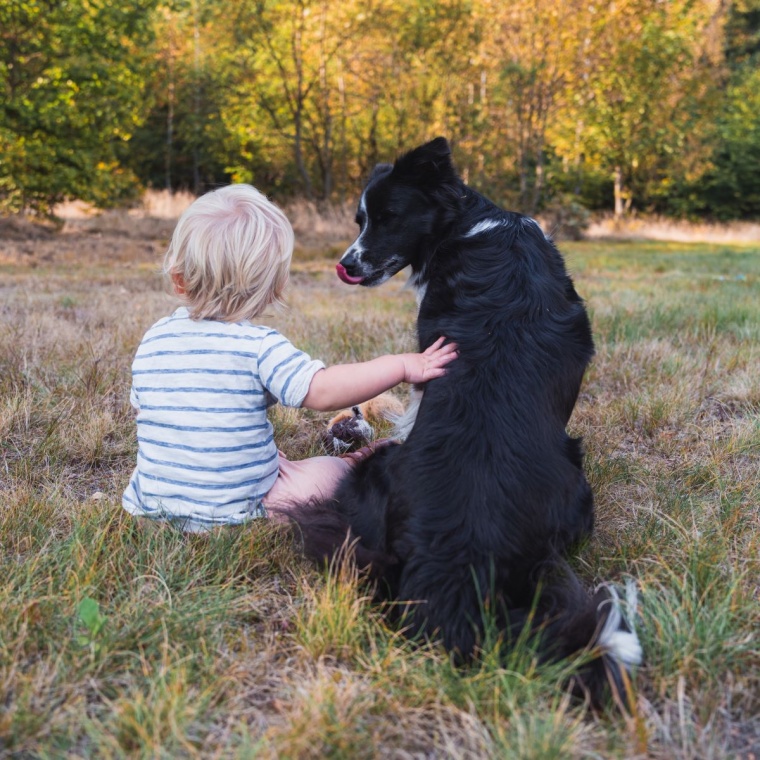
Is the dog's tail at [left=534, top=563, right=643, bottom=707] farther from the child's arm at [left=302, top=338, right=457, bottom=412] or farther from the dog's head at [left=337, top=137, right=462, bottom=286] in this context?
the dog's head at [left=337, top=137, right=462, bottom=286]

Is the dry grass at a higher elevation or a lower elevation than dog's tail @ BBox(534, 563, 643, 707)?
lower

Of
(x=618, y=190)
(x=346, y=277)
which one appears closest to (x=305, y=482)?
Result: (x=346, y=277)

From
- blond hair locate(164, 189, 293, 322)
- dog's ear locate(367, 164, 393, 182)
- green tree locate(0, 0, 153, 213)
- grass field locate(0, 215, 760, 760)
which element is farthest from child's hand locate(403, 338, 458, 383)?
green tree locate(0, 0, 153, 213)

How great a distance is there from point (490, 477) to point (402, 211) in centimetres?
138

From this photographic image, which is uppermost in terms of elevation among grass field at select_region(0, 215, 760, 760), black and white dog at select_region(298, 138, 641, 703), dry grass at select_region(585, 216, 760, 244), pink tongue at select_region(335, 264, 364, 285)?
pink tongue at select_region(335, 264, 364, 285)

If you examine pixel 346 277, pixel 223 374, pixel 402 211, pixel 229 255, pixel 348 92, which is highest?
pixel 348 92

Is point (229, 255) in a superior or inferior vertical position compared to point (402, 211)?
inferior

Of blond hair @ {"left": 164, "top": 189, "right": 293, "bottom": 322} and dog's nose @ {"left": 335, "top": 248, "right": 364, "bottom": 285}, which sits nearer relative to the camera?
blond hair @ {"left": 164, "top": 189, "right": 293, "bottom": 322}

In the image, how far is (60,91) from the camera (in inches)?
427

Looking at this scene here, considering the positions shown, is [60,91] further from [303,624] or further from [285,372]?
[303,624]

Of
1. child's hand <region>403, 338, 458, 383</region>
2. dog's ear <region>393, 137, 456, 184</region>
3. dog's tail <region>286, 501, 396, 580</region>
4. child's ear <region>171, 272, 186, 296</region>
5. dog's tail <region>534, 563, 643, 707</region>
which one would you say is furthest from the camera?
dog's ear <region>393, 137, 456, 184</region>

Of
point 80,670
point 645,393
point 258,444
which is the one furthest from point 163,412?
point 645,393

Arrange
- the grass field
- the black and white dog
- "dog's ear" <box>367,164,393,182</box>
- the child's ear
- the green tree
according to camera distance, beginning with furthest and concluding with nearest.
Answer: the green tree < "dog's ear" <box>367,164,393,182</box> < the child's ear < the black and white dog < the grass field

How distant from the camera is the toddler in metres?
2.09
